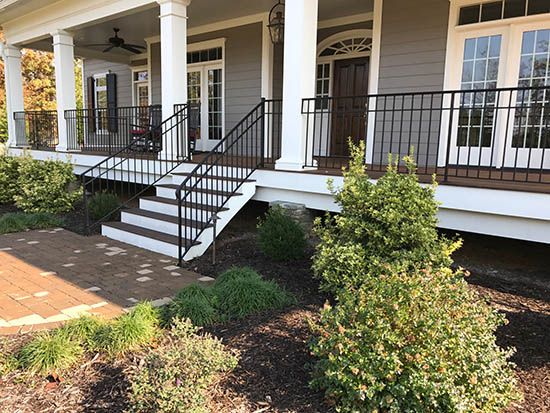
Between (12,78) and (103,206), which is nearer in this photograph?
(103,206)

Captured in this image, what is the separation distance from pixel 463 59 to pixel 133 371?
5743 millimetres

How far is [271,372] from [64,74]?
28.4 ft

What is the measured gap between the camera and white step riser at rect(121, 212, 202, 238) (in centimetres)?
532

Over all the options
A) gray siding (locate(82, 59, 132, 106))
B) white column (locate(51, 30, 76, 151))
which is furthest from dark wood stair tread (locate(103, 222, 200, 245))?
gray siding (locate(82, 59, 132, 106))

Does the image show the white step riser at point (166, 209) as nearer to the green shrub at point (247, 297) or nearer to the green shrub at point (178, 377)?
the green shrub at point (247, 297)

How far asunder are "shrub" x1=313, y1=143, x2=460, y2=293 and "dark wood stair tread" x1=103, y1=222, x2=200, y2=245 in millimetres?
2135

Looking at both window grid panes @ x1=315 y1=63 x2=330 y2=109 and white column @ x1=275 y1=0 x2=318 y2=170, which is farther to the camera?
window grid panes @ x1=315 y1=63 x2=330 y2=109

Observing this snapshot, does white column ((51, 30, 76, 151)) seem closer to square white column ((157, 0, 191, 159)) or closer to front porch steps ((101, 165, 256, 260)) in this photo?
square white column ((157, 0, 191, 159))

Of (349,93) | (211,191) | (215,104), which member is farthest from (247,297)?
(215,104)

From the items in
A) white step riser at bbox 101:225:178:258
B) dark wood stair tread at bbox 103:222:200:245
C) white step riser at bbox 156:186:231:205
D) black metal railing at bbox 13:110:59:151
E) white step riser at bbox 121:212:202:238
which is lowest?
white step riser at bbox 101:225:178:258

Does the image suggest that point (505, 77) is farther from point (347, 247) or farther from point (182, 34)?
point (182, 34)

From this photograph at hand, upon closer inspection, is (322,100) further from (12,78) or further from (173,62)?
(12,78)

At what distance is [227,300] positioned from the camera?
3.61m

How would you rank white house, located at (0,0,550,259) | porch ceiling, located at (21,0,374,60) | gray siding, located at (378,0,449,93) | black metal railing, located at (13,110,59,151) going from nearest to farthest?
white house, located at (0,0,550,259) → gray siding, located at (378,0,449,93) → porch ceiling, located at (21,0,374,60) → black metal railing, located at (13,110,59,151)
